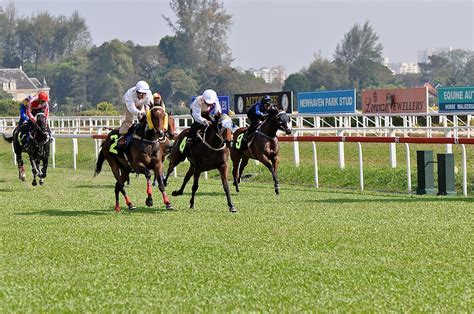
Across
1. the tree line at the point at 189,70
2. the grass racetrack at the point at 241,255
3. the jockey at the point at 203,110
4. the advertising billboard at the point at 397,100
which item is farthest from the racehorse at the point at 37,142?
the tree line at the point at 189,70

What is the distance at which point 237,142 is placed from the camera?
56.6ft

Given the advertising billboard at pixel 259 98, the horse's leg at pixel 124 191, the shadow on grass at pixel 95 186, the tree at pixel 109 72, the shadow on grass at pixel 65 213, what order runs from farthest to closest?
the tree at pixel 109 72
the advertising billboard at pixel 259 98
the shadow on grass at pixel 95 186
the horse's leg at pixel 124 191
the shadow on grass at pixel 65 213

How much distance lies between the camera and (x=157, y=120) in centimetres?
1284

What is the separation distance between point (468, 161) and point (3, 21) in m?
140

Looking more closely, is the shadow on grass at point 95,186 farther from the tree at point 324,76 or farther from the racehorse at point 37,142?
the tree at point 324,76

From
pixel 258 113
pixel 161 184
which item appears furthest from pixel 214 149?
pixel 258 113

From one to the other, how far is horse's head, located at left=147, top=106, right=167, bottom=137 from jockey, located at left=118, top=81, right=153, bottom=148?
38cm

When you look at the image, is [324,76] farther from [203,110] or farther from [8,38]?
[203,110]

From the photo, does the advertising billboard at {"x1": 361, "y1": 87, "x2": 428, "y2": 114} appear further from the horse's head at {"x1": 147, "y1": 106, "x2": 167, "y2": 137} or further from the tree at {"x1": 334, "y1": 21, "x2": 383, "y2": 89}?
the tree at {"x1": 334, "y1": 21, "x2": 383, "y2": 89}

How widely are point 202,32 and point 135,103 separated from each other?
110 meters

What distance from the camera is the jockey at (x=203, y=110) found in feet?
43.4

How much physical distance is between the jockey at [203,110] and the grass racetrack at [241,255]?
38.9 inches

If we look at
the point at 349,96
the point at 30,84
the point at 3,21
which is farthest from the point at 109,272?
the point at 3,21

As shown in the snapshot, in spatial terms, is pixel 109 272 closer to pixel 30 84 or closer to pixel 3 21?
pixel 30 84
